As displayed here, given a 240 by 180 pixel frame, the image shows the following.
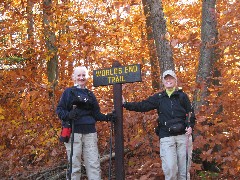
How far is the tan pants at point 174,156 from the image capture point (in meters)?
5.09

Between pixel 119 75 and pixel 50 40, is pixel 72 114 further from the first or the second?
pixel 50 40

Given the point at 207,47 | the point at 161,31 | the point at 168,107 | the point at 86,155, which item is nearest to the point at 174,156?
the point at 168,107

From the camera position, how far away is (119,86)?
17.8 feet

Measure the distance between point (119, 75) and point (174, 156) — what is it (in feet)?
5.45

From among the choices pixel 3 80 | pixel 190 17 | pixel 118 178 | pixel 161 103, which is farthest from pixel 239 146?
pixel 190 17

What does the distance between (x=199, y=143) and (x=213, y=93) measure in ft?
4.22

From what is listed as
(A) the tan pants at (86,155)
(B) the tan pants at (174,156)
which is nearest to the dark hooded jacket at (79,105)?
(A) the tan pants at (86,155)

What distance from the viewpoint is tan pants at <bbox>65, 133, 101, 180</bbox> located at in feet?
16.9

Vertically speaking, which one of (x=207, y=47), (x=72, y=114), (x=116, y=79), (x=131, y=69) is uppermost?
(x=207, y=47)

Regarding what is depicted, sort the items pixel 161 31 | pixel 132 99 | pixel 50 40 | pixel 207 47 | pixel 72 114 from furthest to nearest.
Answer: pixel 50 40, pixel 132 99, pixel 207 47, pixel 161 31, pixel 72 114

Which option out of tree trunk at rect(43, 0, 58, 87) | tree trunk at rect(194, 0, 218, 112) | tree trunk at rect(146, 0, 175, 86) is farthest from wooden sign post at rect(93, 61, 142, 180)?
tree trunk at rect(43, 0, 58, 87)

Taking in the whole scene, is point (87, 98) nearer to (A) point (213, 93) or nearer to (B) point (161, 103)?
(B) point (161, 103)

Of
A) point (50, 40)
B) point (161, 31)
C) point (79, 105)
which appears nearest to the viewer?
point (79, 105)

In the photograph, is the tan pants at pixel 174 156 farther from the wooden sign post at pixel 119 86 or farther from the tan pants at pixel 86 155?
the tan pants at pixel 86 155
